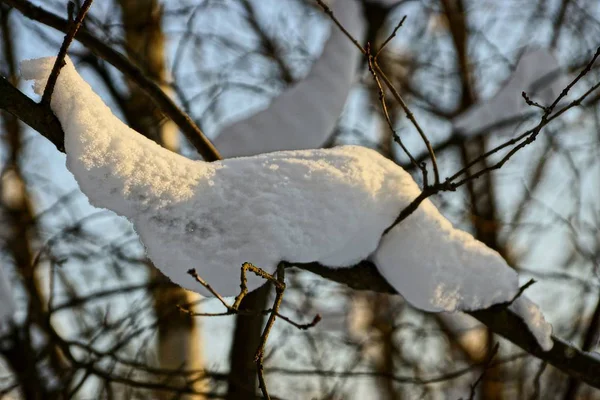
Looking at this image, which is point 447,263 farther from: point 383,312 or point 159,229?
point 383,312

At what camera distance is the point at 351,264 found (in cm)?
134

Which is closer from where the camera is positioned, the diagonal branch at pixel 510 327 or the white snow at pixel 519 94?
the diagonal branch at pixel 510 327

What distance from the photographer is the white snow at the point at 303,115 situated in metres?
2.30

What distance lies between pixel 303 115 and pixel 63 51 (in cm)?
142

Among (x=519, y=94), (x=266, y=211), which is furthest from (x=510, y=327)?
(x=519, y=94)

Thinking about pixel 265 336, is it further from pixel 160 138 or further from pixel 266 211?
pixel 160 138

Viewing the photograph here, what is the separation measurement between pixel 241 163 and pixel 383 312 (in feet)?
14.5

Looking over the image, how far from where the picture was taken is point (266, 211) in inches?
46.7

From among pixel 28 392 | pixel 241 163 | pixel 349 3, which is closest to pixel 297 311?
pixel 28 392

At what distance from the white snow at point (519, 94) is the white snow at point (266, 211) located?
147cm

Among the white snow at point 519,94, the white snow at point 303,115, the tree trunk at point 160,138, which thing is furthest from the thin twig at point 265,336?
the tree trunk at point 160,138

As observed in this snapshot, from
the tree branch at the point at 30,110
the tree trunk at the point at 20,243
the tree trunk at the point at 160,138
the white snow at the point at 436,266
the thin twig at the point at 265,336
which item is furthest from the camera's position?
the tree trunk at the point at 160,138

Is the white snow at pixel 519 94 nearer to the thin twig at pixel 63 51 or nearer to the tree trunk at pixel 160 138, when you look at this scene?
the tree trunk at pixel 160 138

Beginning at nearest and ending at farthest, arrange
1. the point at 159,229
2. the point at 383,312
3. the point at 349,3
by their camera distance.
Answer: the point at 159,229, the point at 349,3, the point at 383,312
